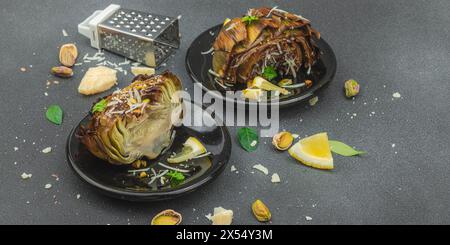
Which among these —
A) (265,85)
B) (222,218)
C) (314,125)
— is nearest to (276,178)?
(222,218)

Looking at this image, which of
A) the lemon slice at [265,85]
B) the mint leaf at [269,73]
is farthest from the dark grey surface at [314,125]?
the mint leaf at [269,73]

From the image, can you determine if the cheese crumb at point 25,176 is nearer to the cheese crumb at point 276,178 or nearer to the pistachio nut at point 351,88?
the cheese crumb at point 276,178

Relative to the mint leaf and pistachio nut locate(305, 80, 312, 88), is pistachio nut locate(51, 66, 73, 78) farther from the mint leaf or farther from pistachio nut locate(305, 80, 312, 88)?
pistachio nut locate(305, 80, 312, 88)

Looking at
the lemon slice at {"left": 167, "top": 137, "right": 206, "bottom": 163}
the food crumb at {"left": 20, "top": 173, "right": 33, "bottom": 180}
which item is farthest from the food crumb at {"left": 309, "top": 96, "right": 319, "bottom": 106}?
the food crumb at {"left": 20, "top": 173, "right": 33, "bottom": 180}

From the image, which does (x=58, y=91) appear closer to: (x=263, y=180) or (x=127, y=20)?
(x=127, y=20)

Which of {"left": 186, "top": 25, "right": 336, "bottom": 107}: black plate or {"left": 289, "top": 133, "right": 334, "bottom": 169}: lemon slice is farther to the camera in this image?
{"left": 186, "top": 25, "right": 336, "bottom": 107}: black plate

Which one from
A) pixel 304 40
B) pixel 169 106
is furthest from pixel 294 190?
pixel 304 40
